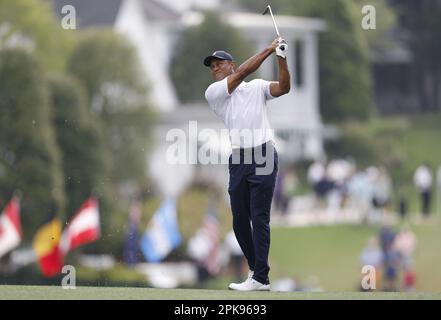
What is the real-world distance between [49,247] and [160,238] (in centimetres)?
502

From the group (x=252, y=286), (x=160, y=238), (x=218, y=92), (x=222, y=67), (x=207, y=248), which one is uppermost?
(x=222, y=67)

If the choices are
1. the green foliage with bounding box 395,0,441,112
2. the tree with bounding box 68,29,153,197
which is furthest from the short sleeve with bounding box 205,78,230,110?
the green foliage with bounding box 395,0,441,112

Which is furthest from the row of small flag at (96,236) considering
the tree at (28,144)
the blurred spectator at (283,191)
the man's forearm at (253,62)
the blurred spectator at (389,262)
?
the man's forearm at (253,62)

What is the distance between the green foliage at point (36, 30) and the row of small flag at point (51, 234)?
11.2 meters

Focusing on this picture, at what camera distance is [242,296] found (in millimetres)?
12914

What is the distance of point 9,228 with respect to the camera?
38.9 m

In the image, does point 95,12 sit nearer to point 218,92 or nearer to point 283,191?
point 283,191

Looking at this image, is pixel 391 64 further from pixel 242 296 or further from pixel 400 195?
pixel 242 296

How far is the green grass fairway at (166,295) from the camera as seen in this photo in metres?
12.7

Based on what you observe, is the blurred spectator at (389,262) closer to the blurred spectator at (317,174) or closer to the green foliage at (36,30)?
the blurred spectator at (317,174)

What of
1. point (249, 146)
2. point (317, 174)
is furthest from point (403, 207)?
point (249, 146)

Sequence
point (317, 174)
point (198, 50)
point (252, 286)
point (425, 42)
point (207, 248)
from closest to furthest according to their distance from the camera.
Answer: point (252, 286) → point (207, 248) → point (317, 174) → point (198, 50) → point (425, 42)

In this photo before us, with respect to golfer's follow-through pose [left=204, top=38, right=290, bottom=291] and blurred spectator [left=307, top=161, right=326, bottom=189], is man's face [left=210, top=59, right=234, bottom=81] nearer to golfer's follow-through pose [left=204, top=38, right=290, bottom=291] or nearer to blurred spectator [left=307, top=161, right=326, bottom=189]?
golfer's follow-through pose [left=204, top=38, right=290, bottom=291]

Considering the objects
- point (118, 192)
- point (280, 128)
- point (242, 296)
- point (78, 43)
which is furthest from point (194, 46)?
point (242, 296)
